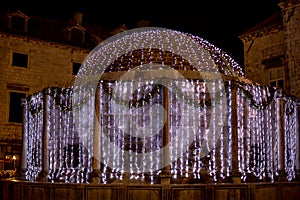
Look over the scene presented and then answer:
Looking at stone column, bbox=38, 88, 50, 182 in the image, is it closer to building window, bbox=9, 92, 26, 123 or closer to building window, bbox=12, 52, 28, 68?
building window, bbox=9, 92, 26, 123

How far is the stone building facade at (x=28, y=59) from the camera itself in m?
29.6

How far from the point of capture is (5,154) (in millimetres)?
29469

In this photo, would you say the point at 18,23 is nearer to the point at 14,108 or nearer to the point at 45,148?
the point at 14,108

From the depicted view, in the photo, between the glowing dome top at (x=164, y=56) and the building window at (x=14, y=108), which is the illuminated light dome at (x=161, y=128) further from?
the building window at (x=14, y=108)

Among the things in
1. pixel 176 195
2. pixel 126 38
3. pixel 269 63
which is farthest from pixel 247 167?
pixel 269 63

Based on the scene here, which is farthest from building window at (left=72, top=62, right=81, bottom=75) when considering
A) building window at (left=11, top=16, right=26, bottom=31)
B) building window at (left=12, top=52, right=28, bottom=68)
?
building window at (left=11, top=16, right=26, bottom=31)

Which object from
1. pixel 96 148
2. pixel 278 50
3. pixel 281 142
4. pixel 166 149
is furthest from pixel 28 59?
pixel 281 142

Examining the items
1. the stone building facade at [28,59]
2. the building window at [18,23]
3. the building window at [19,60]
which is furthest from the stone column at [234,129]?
the building window at [18,23]

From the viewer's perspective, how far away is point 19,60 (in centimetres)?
3053

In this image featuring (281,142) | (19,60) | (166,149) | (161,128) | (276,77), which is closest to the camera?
(166,149)

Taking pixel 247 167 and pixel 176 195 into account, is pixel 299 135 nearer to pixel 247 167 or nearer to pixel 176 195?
pixel 247 167

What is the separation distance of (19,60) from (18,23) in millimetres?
2626

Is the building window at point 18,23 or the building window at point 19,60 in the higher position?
the building window at point 18,23

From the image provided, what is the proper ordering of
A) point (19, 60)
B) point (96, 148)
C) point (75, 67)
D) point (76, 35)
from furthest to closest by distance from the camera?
point (76, 35) < point (75, 67) < point (19, 60) < point (96, 148)
